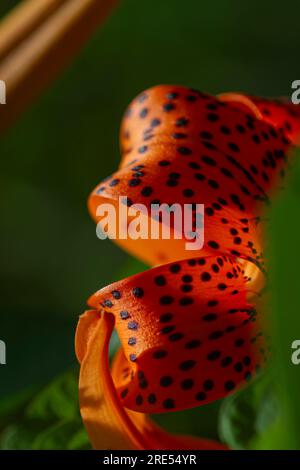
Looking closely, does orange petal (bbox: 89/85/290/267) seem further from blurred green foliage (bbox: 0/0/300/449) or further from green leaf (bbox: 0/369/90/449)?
blurred green foliage (bbox: 0/0/300/449)

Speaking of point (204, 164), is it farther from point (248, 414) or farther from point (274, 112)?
point (248, 414)

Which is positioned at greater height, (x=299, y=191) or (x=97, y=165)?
→ (x=97, y=165)

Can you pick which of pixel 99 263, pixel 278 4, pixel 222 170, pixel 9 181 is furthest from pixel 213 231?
pixel 278 4

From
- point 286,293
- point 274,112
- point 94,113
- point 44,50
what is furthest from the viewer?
point 94,113

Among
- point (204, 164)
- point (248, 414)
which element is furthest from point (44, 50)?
point (248, 414)

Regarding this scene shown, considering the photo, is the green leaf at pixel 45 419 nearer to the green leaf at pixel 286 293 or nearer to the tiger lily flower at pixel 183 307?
the tiger lily flower at pixel 183 307

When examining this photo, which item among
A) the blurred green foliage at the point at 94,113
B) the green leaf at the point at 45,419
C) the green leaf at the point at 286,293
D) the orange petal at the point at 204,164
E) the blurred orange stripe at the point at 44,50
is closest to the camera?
the green leaf at the point at 286,293

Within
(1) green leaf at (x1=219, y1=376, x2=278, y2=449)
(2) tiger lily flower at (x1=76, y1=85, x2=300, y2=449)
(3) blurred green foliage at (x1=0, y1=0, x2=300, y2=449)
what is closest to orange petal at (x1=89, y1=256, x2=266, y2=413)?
(2) tiger lily flower at (x1=76, y1=85, x2=300, y2=449)

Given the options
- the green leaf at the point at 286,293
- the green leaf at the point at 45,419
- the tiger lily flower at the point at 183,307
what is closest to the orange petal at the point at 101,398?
the tiger lily flower at the point at 183,307
